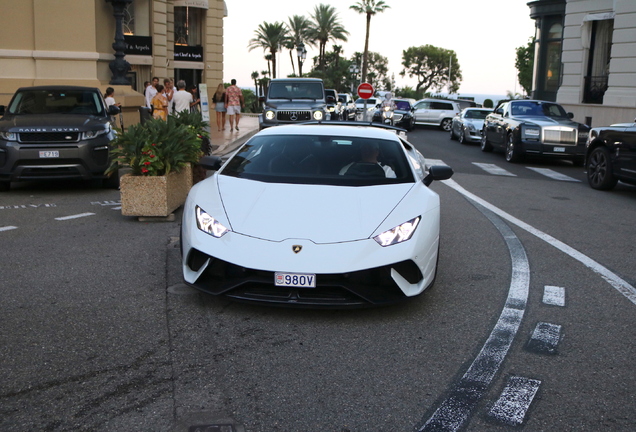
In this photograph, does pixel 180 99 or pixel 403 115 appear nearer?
pixel 180 99

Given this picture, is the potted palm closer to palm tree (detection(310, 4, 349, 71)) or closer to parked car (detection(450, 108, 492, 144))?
parked car (detection(450, 108, 492, 144))

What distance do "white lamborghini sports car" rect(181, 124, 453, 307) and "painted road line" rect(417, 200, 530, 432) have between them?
2.25 ft

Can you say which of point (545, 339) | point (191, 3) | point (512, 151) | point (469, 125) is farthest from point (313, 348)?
point (191, 3)

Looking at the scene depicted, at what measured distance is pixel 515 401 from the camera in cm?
397

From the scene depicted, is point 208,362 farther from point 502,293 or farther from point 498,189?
point 498,189

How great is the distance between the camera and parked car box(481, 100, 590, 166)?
19.0 m

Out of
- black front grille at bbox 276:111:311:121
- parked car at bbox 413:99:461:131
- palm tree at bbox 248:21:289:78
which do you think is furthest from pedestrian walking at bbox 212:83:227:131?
palm tree at bbox 248:21:289:78

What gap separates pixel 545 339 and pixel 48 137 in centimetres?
898

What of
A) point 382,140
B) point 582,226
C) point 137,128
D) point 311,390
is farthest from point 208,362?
point 582,226

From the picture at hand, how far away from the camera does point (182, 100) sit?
2067 centimetres

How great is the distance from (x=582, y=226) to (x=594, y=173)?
16.8ft

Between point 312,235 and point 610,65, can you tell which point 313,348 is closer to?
point 312,235

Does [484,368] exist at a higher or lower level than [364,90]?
lower

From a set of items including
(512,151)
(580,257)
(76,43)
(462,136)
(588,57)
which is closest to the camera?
(580,257)
